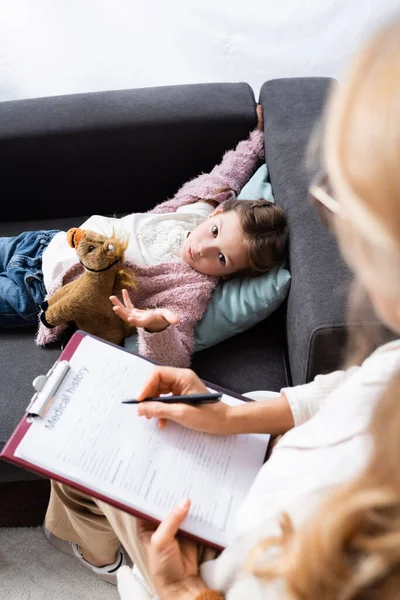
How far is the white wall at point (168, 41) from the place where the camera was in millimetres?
1957

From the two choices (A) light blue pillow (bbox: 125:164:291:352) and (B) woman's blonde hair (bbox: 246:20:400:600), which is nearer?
(B) woman's blonde hair (bbox: 246:20:400:600)

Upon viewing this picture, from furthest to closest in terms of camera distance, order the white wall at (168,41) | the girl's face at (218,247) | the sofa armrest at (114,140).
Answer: the white wall at (168,41) < the sofa armrest at (114,140) < the girl's face at (218,247)

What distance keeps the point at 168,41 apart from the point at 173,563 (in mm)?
1947

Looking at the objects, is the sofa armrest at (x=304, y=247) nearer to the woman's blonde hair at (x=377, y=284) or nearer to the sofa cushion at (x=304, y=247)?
the sofa cushion at (x=304, y=247)

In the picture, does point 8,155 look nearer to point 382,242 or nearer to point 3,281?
point 3,281

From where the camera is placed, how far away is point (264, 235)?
44.7 inches

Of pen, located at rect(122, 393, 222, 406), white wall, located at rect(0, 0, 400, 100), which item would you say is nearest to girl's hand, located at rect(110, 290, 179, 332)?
pen, located at rect(122, 393, 222, 406)

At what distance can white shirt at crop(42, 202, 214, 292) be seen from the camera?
4.09ft

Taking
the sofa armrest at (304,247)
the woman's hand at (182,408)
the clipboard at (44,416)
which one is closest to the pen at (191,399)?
the woman's hand at (182,408)

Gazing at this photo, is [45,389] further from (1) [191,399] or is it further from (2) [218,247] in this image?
(2) [218,247]

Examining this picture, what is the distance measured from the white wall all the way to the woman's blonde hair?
5.65ft

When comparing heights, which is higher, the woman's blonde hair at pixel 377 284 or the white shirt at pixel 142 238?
the woman's blonde hair at pixel 377 284

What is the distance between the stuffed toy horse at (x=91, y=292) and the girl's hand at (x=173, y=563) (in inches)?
20.7

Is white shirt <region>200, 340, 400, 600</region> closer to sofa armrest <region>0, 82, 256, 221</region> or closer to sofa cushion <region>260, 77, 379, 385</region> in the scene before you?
sofa cushion <region>260, 77, 379, 385</region>
